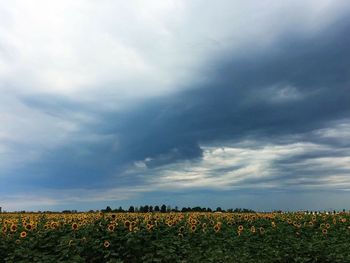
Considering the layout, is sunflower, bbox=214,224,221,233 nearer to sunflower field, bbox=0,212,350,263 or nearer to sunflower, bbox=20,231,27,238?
sunflower field, bbox=0,212,350,263

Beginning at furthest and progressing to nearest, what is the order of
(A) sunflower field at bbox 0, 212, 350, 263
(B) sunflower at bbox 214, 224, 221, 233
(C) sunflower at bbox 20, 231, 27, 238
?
(B) sunflower at bbox 214, 224, 221, 233 → (C) sunflower at bbox 20, 231, 27, 238 → (A) sunflower field at bbox 0, 212, 350, 263

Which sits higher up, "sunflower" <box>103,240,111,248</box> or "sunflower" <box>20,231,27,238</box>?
"sunflower" <box>20,231,27,238</box>

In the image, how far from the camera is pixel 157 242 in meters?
13.4

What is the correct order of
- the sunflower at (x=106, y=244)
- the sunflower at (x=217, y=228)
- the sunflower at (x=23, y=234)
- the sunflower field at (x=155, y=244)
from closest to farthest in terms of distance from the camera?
the sunflower field at (x=155, y=244) → the sunflower at (x=106, y=244) → the sunflower at (x=23, y=234) → the sunflower at (x=217, y=228)

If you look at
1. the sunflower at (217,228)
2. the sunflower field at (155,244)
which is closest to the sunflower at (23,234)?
the sunflower field at (155,244)

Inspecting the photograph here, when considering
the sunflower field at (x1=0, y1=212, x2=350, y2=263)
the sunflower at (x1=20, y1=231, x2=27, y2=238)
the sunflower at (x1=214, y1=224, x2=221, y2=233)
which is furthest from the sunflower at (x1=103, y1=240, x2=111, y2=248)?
the sunflower at (x1=214, y1=224, x2=221, y2=233)

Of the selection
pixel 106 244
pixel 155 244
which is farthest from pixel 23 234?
pixel 155 244

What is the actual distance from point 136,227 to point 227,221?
6.65 m

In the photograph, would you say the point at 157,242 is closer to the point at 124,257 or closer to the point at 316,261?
the point at 124,257

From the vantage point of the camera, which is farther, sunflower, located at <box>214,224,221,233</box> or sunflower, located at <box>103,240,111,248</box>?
sunflower, located at <box>214,224,221,233</box>

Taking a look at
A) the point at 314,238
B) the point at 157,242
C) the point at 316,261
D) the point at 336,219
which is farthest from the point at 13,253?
the point at 336,219

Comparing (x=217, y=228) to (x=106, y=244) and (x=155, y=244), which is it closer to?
(x=155, y=244)

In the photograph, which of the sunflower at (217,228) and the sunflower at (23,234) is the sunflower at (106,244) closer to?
the sunflower at (23,234)

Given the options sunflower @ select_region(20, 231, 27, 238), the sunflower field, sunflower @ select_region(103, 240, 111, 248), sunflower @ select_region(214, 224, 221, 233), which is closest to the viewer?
the sunflower field
